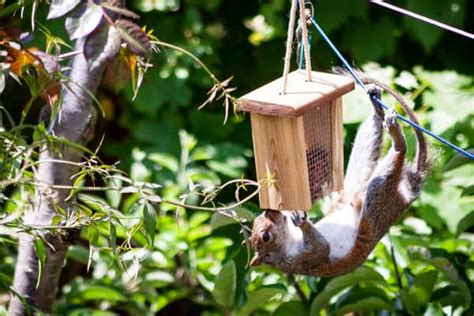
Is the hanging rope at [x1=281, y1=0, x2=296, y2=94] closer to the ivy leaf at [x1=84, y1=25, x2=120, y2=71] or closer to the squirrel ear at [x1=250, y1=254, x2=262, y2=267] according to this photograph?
the ivy leaf at [x1=84, y1=25, x2=120, y2=71]

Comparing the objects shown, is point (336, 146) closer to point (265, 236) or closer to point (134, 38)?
point (265, 236)

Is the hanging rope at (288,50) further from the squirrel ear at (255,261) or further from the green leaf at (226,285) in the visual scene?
the green leaf at (226,285)

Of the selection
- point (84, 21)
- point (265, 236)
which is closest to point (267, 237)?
point (265, 236)

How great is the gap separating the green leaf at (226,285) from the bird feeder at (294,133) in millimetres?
572

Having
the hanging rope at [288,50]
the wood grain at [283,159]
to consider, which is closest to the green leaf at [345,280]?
the wood grain at [283,159]

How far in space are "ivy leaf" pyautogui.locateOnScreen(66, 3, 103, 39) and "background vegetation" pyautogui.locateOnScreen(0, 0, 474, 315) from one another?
2.24ft

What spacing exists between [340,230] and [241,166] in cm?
92

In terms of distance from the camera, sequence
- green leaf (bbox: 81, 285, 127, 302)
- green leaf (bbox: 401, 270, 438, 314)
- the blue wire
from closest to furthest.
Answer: the blue wire → green leaf (bbox: 401, 270, 438, 314) → green leaf (bbox: 81, 285, 127, 302)

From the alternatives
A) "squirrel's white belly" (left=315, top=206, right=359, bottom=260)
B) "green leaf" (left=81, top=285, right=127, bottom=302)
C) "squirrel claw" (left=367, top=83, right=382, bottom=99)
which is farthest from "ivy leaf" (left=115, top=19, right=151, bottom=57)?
"green leaf" (left=81, top=285, right=127, bottom=302)

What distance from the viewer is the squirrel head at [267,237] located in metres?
2.47

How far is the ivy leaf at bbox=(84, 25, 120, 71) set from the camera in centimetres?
188

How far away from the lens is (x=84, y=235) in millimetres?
3469

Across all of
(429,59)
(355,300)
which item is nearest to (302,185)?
(355,300)

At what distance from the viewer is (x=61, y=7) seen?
1824 mm
